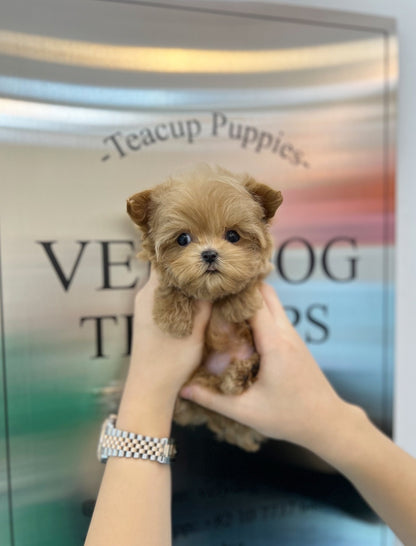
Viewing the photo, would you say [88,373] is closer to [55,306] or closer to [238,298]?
[55,306]

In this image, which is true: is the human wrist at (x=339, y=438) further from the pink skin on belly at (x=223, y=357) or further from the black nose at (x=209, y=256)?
the black nose at (x=209, y=256)

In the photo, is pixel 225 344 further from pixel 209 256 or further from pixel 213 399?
pixel 209 256

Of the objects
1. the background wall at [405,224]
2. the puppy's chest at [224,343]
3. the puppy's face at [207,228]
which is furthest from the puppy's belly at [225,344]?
the background wall at [405,224]

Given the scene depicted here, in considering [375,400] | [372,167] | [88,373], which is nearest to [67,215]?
[88,373]

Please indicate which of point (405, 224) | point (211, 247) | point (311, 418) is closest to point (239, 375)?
point (311, 418)

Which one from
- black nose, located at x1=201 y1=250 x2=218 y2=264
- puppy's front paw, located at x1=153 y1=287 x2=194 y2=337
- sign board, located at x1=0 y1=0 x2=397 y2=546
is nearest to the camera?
black nose, located at x1=201 y1=250 x2=218 y2=264

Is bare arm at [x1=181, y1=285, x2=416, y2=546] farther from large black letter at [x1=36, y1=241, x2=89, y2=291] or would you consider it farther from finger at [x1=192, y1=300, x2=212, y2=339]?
large black letter at [x1=36, y1=241, x2=89, y2=291]

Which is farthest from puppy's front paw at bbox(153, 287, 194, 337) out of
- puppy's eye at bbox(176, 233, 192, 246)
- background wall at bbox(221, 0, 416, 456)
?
background wall at bbox(221, 0, 416, 456)
